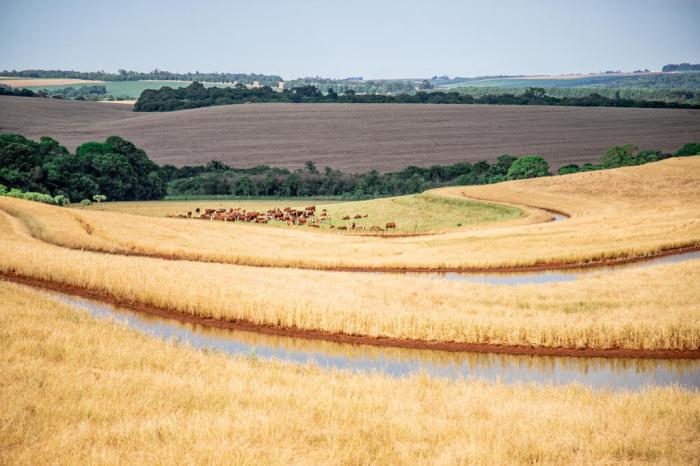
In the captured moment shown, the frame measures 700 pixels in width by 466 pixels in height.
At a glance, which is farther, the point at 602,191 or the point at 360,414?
the point at 602,191

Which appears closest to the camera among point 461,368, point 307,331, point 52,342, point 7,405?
point 7,405

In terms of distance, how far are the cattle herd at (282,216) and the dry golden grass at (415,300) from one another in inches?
1188

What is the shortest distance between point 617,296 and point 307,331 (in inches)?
404

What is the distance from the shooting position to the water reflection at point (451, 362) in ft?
61.8

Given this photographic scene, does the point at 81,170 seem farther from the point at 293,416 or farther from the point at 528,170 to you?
the point at 293,416

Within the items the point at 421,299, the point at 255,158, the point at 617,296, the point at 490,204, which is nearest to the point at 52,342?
the point at 421,299

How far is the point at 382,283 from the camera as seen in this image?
30.4 m

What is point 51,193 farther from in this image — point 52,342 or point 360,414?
point 360,414

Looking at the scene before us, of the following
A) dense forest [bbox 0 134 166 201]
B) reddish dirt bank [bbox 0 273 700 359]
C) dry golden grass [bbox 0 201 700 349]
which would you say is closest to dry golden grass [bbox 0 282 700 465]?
reddish dirt bank [bbox 0 273 700 359]

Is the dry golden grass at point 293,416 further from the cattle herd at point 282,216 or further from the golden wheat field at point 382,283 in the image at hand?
the cattle herd at point 282,216

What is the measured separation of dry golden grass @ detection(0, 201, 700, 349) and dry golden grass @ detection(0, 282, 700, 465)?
595cm

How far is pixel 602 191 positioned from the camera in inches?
2849

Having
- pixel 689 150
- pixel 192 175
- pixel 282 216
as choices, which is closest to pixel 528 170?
pixel 689 150

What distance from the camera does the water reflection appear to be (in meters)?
18.8
